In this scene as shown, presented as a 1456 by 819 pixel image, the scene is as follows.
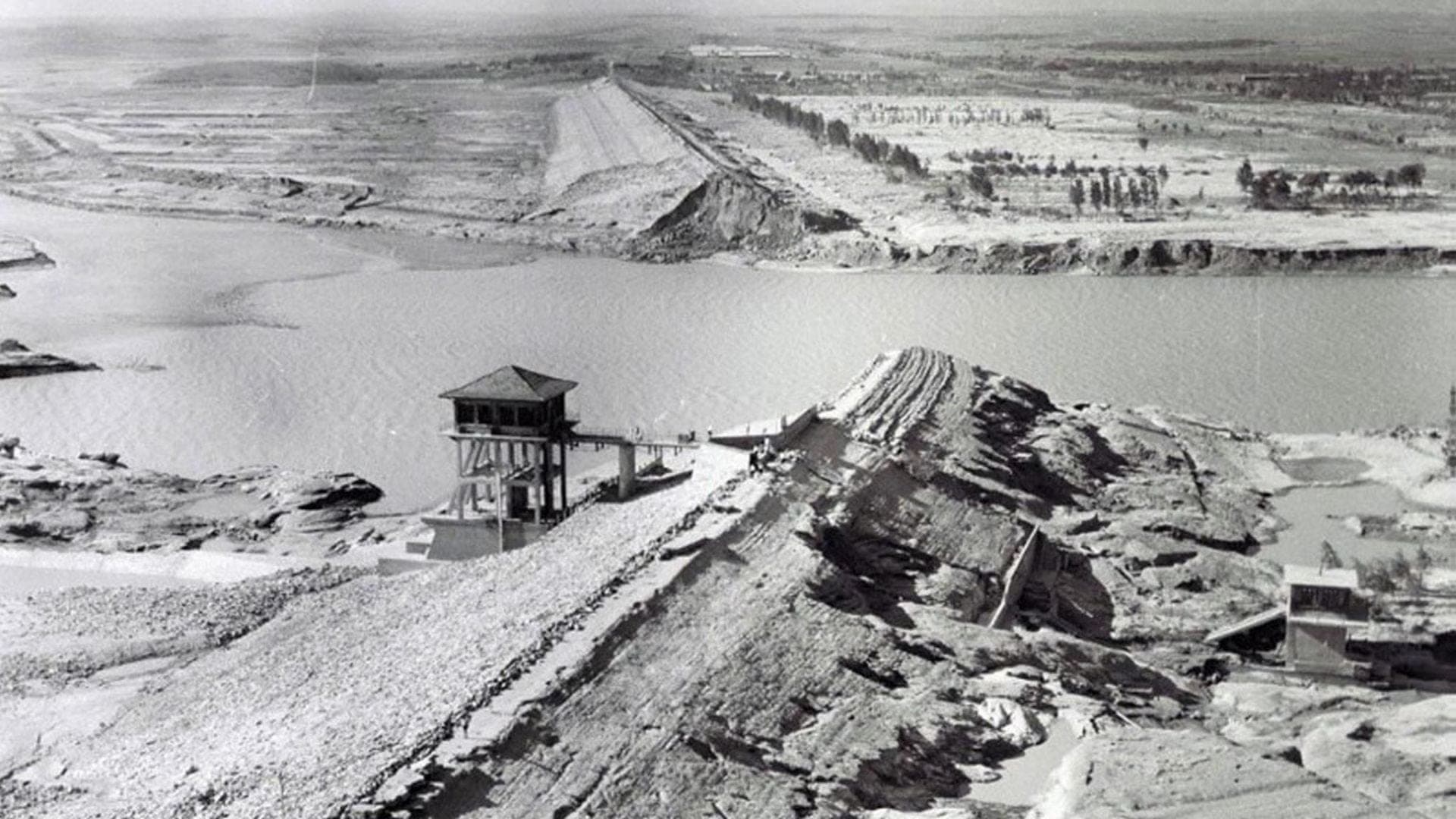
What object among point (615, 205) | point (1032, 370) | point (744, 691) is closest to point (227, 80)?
point (615, 205)

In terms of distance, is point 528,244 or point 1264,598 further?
point 528,244

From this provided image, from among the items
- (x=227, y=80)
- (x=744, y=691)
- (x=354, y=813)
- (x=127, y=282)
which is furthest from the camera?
(x=227, y=80)

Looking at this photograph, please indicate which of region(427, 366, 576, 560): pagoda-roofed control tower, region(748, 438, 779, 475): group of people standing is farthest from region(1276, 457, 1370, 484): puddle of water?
Result: region(427, 366, 576, 560): pagoda-roofed control tower

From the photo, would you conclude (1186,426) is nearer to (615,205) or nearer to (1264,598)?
(1264,598)

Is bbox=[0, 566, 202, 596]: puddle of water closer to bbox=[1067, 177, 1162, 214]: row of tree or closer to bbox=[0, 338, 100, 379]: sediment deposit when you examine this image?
bbox=[0, 338, 100, 379]: sediment deposit

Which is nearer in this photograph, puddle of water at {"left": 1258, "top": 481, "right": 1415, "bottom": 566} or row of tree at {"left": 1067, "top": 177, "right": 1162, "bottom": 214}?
puddle of water at {"left": 1258, "top": 481, "right": 1415, "bottom": 566}

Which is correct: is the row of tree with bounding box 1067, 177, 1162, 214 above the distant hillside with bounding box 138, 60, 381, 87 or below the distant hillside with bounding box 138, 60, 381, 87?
above

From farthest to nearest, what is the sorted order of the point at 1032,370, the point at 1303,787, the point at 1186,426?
the point at 1032,370 < the point at 1186,426 < the point at 1303,787
